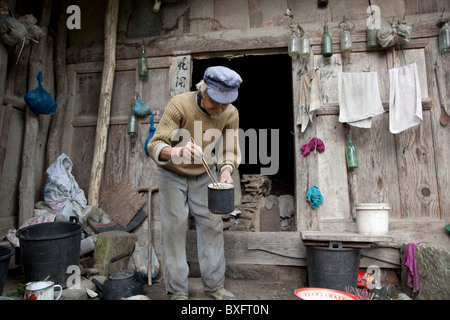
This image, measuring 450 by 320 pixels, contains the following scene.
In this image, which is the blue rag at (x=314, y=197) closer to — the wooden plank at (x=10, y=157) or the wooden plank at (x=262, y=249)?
the wooden plank at (x=262, y=249)

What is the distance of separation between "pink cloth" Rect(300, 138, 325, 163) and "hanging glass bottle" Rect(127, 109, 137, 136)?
2.37 m

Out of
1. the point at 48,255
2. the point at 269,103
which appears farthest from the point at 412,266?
the point at 269,103

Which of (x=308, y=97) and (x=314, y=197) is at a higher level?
(x=308, y=97)

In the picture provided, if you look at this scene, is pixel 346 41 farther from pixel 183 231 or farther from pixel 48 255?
pixel 48 255

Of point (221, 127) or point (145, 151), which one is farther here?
point (145, 151)

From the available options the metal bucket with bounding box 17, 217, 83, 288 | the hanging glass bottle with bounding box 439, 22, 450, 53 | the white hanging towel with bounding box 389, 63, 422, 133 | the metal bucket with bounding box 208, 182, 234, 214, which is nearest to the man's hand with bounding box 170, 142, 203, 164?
the metal bucket with bounding box 208, 182, 234, 214

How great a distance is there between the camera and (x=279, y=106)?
8227 mm

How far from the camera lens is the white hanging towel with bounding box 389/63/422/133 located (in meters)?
3.57

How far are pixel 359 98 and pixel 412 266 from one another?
200 cm

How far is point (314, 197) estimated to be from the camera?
12.4 ft

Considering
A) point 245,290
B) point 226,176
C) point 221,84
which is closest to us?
point 221,84
